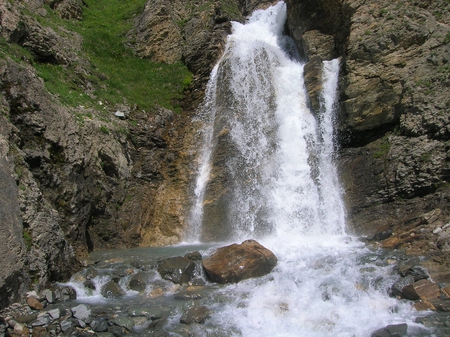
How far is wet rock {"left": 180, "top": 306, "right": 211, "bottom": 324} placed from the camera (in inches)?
334

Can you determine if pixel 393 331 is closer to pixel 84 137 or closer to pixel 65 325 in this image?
pixel 65 325

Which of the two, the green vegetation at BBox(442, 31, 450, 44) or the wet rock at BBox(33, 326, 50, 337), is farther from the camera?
the green vegetation at BBox(442, 31, 450, 44)

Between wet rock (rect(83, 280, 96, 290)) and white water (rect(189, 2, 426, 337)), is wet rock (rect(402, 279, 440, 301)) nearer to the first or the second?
white water (rect(189, 2, 426, 337))

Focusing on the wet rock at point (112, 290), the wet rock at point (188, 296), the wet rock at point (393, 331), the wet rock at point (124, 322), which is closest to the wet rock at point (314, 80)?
the wet rock at point (188, 296)

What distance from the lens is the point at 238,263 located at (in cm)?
1088

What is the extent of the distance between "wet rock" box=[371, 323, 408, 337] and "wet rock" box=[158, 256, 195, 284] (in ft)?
18.3

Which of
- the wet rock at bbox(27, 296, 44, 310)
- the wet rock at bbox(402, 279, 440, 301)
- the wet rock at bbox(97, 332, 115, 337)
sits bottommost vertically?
the wet rock at bbox(97, 332, 115, 337)

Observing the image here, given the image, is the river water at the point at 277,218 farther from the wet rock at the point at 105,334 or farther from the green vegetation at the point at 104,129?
the green vegetation at the point at 104,129

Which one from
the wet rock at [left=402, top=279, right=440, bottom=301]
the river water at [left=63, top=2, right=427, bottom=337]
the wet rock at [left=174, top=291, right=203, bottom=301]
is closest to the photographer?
the river water at [left=63, top=2, right=427, bottom=337]

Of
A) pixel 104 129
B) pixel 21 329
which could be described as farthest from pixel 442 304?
pixel 104 129

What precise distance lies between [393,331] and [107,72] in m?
21.6

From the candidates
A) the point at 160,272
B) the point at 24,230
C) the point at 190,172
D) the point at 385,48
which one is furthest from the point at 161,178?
the point at 385,48

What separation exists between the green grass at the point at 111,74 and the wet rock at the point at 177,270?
9865mm

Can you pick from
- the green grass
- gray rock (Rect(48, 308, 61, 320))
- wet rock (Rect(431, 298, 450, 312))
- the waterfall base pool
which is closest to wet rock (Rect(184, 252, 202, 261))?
the waterfall base pool
